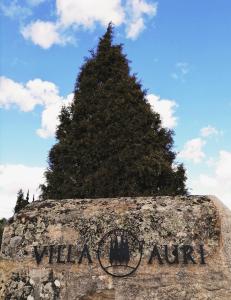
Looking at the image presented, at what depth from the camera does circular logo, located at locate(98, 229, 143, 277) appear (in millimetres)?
4441

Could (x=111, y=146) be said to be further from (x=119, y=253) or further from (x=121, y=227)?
(x=119, y=253)

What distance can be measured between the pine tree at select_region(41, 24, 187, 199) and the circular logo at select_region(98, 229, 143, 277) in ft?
17.2

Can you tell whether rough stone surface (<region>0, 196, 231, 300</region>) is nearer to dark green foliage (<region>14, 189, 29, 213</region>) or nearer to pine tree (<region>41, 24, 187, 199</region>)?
pine tree (<region>41, 24, 187, 199</region>)

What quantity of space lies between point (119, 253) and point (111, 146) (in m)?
6.19

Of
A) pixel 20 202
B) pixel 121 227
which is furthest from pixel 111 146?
pixel 121 227

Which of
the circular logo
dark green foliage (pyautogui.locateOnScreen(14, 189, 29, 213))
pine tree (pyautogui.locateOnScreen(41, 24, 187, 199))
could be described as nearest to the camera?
the circular logo

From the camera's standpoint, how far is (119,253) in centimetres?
452

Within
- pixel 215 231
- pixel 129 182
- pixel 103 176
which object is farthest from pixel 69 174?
pixel 215 231

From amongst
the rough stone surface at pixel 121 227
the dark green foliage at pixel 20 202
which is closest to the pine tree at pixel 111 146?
the dark green foliage at pixel 20 202

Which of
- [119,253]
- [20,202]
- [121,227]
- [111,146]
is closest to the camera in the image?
[119,253]

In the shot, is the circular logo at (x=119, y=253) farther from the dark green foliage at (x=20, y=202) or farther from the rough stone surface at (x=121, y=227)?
the dark green foliage at (x=20, y=202)

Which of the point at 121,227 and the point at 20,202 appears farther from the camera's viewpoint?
the point at 20,202

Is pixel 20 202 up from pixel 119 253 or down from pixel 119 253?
up

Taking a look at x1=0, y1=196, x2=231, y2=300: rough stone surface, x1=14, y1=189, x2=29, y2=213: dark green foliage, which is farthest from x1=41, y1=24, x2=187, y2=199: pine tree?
x1=0, y1=196, x2=231, y2=300: rough stone surface
